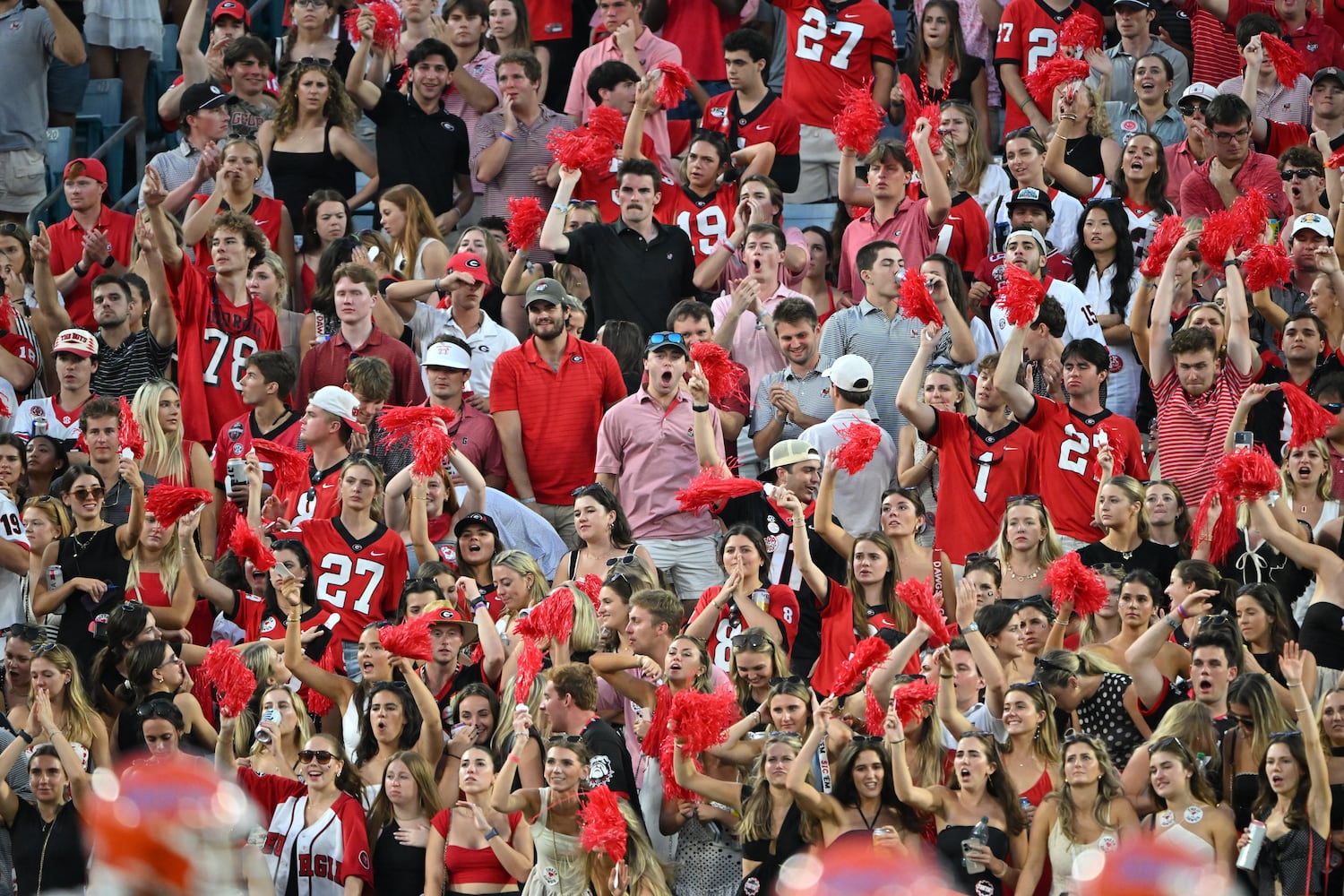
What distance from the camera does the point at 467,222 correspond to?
1226 centimetres

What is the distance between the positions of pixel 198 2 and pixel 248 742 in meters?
5.71

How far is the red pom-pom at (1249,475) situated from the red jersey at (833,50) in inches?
180

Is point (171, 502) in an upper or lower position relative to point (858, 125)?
lower

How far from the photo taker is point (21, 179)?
498 inches

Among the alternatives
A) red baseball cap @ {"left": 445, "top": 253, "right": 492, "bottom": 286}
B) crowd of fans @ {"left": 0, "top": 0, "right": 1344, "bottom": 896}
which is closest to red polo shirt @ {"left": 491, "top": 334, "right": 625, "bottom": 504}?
crowd of fans @ {"left": 0, "top": 0, "right": 1344, "bottom": 896}

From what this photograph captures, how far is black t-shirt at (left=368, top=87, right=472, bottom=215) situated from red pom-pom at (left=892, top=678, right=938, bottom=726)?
17.8 feet

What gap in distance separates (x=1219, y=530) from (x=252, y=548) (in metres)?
4.18

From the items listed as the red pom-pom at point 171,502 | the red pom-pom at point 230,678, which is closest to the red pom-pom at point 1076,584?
the red pom-pom at point 230,678

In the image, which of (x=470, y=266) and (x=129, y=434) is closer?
(x=129, y=434)

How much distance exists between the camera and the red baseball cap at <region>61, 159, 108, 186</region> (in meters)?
11.5

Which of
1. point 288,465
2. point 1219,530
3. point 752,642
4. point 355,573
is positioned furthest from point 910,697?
point 288,465

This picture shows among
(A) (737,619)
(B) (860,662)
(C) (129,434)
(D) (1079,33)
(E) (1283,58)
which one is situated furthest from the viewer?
(D) (1079,33)

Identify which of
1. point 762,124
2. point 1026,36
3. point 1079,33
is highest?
point 1079,33

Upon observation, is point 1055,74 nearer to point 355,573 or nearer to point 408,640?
point 355,573
